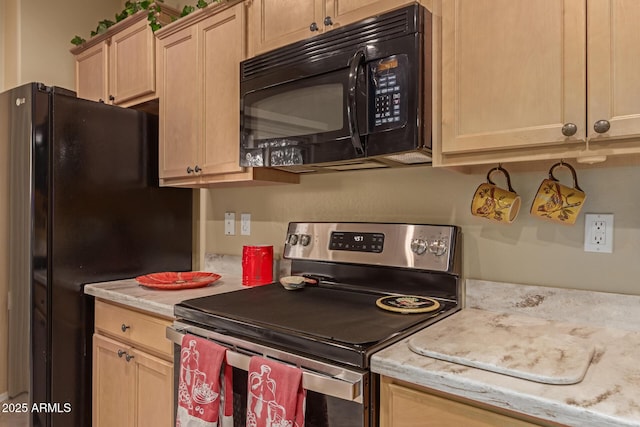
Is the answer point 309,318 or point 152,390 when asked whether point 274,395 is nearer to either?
point 309,318

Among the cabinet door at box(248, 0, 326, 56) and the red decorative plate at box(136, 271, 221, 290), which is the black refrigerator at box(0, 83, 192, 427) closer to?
the red decorative plate at box(136, 271, 221, 290)

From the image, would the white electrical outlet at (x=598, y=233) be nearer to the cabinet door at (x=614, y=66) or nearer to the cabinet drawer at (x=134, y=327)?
the cabinet door at (x=614, y=66)

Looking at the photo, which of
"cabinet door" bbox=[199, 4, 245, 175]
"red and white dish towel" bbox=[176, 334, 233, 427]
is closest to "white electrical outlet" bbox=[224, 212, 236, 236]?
"cabinet door" bbox=[199, 4, 245, 175]

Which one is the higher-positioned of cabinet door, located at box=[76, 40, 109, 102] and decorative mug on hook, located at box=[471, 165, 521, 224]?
cabinet door, located at box=[76, 40, 109, 102]

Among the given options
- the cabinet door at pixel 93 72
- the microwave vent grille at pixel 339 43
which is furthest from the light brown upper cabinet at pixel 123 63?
the microwave vent grille at pixel 339 43

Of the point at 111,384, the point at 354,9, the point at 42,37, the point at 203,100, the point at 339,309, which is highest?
the point at 42,37

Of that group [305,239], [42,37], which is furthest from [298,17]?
[42,37]

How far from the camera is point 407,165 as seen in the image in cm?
157

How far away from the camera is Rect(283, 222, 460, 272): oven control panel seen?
1.40 meters

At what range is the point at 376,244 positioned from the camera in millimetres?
1557

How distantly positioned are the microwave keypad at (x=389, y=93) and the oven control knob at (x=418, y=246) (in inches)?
17.5

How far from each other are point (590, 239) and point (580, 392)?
0.62 m

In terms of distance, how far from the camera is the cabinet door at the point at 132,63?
7.06ft

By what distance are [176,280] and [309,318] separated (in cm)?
99
